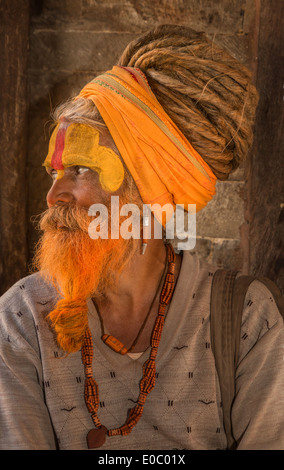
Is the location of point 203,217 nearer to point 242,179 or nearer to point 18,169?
point 242,179

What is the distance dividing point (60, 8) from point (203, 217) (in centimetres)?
117

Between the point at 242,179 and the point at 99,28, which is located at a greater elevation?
the point at 99,28

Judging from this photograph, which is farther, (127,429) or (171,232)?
(171,232)

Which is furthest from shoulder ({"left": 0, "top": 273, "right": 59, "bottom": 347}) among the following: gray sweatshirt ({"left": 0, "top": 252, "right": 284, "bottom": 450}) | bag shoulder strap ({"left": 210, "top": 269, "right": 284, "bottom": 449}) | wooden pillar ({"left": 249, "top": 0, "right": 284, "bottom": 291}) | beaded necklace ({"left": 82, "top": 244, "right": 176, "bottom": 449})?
wooden pillar ({"left": 249, "top": 0, "right": 284, "bottom": 291})

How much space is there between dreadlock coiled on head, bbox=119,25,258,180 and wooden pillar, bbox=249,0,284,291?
403 millimetres

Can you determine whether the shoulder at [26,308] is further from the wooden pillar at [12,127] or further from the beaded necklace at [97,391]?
the wooden pillar at [12,127]

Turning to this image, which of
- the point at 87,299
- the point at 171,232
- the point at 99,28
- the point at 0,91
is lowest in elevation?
the point at 87,299

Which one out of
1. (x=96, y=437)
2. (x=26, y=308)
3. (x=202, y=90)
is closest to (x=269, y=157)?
(x=202, y=90)

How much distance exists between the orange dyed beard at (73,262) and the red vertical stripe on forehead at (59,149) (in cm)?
14

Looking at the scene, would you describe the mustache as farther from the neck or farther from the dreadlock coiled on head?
the dreadlock coiled on head

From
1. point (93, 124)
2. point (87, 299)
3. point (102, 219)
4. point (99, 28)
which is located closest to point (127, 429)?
point (87, 299)

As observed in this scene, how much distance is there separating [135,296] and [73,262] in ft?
0.91

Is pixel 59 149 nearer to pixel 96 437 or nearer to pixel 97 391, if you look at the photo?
pixel 97 391

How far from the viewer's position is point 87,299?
1.88 m
